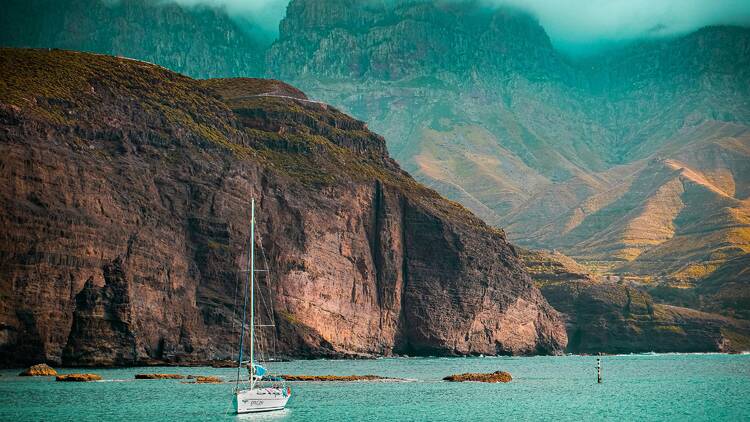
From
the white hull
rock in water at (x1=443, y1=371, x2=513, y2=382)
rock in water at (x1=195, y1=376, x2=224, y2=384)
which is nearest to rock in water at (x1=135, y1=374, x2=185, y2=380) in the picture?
rock in water at (x1=195, y1=376, x2=224, y2=384)

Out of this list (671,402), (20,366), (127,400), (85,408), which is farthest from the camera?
(20,366)

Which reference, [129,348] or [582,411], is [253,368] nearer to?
[582,411]

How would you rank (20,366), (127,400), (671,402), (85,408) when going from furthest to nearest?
1. (20,366)
2. (671,402)
3. (127,400)
4. (85,408)

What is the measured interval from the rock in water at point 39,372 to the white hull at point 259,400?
51.3 meters

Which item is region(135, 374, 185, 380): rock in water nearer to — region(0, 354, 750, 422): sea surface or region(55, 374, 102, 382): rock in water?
region(0, 354, 750, 422): sea surface

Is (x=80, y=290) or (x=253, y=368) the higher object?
(x=80, y=290)

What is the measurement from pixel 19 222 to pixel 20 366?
21587 millimetres

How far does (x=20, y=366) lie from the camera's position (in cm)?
17462

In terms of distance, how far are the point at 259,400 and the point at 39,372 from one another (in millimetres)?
52803

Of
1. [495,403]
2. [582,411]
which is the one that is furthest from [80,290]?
[582,411]

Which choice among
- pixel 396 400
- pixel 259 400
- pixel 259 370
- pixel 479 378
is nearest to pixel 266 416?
pixel 259 400

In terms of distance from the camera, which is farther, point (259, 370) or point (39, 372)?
point (39, 372)

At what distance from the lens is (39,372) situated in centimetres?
16212

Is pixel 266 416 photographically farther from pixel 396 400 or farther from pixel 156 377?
pixel 156 377
